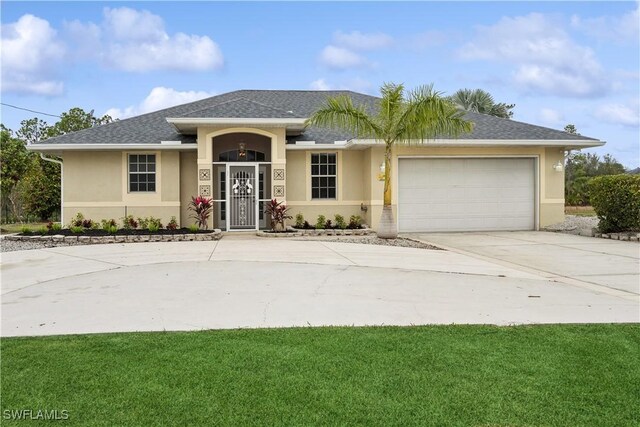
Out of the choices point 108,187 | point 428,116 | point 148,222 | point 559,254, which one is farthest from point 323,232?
point 108,187

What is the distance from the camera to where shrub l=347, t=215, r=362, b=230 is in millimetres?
18328

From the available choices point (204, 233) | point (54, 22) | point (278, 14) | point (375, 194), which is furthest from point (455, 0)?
point (54, 22)

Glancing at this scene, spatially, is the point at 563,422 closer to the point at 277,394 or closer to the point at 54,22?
the point at 277,394

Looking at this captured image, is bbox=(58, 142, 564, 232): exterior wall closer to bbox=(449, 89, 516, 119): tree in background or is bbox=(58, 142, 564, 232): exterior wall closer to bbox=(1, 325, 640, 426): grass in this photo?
bbox=(449, 89, 516, 119): tree in background

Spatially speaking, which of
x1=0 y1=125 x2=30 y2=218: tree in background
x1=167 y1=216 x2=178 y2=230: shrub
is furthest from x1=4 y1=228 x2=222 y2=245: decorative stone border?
x1=0 y1=125 x2=30 y2=218: tree in background

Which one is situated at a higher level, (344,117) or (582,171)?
(344,117)

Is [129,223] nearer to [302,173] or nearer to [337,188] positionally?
[302,173]

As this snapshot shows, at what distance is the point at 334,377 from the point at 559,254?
10.1 metres

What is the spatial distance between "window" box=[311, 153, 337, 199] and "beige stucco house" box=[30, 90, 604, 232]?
38 mm

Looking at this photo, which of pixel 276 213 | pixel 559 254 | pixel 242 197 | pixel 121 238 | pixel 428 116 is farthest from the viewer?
pixel 242 197

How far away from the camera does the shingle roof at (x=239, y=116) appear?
17.9m

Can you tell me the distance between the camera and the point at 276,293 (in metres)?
7.34

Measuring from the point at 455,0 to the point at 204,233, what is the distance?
34.8 feet

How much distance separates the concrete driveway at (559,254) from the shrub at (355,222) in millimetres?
2158
